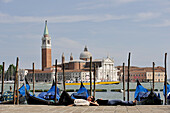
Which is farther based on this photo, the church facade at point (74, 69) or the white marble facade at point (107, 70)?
the white marble facade at point (107, 70)

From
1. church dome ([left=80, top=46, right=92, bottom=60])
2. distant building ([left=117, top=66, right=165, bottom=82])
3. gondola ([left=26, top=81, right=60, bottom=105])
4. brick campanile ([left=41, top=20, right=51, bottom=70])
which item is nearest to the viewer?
gondola ([left=26, top=81, right=60, bottom=105])

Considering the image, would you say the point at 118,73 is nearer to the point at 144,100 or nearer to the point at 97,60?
the point at 97,60

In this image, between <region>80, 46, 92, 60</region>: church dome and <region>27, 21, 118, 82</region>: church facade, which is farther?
<region>80, 46, 92, 60</region>: church dome

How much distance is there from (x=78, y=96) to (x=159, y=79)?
9922 centimetres

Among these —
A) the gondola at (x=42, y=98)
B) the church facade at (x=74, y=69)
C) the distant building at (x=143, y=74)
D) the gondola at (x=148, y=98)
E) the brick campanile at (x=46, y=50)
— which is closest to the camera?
the gondola at (x=148, y=98)

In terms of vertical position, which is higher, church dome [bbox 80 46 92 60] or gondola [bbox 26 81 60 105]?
church dome [bbox 80 46 92 60]

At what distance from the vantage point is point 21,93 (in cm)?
1819

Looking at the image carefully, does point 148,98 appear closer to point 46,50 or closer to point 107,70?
point 46,50

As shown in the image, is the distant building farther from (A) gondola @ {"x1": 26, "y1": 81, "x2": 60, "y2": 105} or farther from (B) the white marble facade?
(A) gondola @ {"x1": 26, "y1": 81, "x2": 60, "y2": 105}

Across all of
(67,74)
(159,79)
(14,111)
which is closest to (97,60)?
(67,74)

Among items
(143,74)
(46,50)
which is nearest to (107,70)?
(143,74)

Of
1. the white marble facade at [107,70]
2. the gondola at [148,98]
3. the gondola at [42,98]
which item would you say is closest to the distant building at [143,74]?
the white marble facade at [107,70]

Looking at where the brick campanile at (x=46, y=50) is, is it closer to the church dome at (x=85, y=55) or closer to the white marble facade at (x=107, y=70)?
the church dome at (x=85, y=55)

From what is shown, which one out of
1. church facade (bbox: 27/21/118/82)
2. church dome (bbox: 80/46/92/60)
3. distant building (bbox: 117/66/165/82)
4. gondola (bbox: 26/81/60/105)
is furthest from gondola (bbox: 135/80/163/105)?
church dome (bbox: 80/46/92/60)
